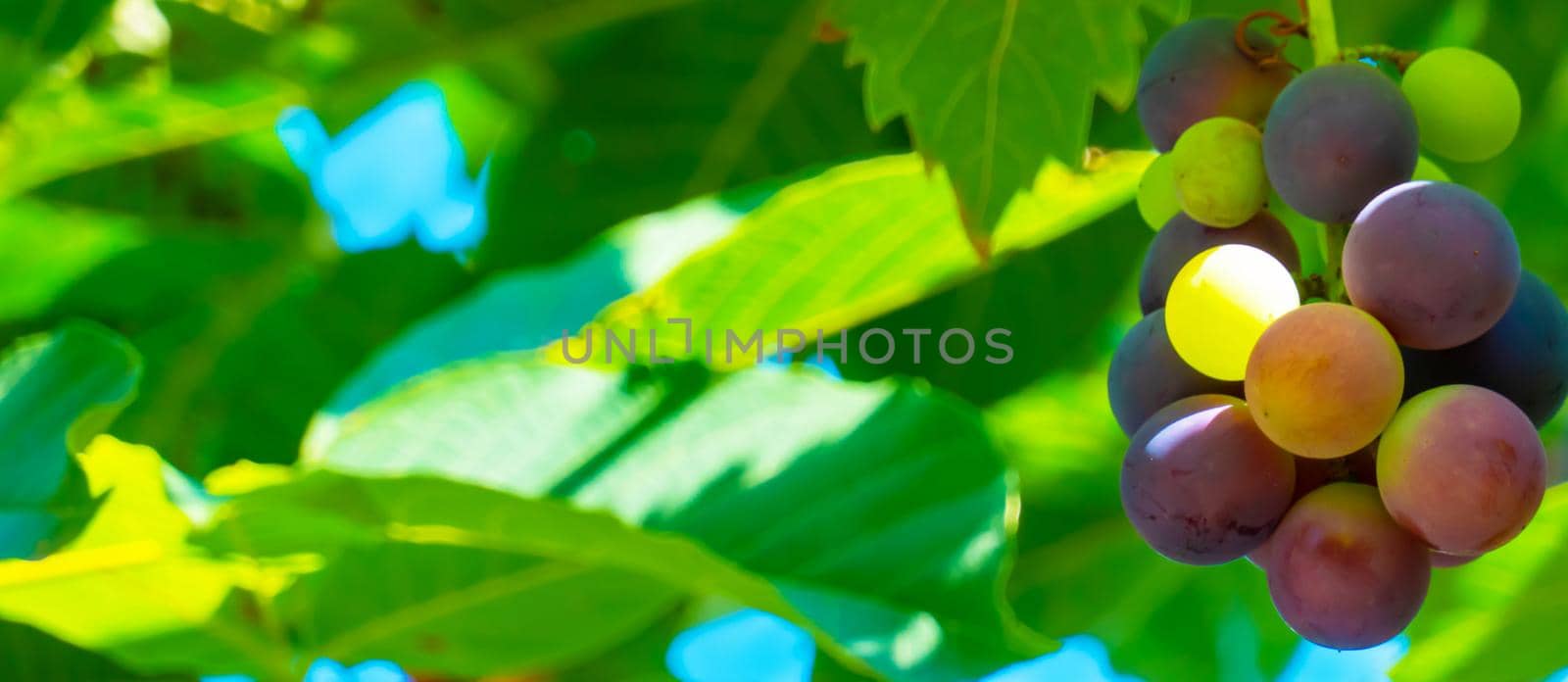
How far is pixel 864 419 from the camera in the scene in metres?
0.87

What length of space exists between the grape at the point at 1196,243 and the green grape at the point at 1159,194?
3cm

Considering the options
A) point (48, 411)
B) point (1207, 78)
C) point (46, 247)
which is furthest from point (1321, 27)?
point (46, 247)

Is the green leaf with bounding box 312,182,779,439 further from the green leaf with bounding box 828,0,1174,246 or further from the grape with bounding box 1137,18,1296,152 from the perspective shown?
the grape with bounding box 1137,18,1296,152

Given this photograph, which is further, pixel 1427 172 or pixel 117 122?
Result: pixel 117 122

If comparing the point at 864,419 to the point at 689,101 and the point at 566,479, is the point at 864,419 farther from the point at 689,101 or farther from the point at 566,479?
the point at 689,101

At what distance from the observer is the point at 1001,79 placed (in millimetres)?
709

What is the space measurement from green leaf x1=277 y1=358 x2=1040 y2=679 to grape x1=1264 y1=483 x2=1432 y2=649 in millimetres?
267

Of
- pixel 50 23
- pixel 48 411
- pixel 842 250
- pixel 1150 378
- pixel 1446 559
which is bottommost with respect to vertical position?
pixel 1446 559

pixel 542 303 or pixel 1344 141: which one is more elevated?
pixel 542 303

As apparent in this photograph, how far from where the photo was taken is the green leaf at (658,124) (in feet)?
3.84

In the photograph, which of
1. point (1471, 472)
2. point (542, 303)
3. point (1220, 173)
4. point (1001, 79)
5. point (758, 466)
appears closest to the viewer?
point (1471, 472)

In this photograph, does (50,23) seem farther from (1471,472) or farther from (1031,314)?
(1471,472)

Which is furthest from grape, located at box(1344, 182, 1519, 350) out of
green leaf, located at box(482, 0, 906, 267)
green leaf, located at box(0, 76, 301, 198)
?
green leaf, located at box(0, 76, 301, 198)

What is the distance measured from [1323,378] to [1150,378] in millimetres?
96
